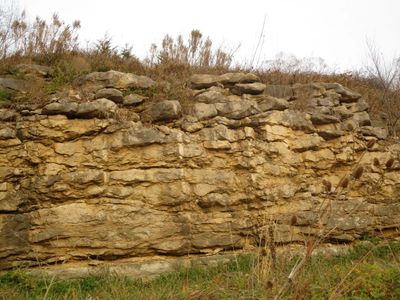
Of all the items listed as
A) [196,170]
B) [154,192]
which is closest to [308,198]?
[196,170]

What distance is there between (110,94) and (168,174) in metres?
1.67

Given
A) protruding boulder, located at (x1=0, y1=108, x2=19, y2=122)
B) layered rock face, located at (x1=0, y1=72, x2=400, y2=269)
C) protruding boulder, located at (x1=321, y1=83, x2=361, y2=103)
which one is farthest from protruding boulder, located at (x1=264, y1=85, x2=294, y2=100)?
protruding boulder, located at (x1=0, y1=108, x2=19, y2=122)

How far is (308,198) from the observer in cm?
709

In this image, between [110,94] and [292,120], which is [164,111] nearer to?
[110,94]

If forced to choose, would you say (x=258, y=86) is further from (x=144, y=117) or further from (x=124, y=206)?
(x=124, y=206)

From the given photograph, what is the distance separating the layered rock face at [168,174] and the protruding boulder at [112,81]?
18mm

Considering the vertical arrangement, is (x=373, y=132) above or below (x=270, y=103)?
below

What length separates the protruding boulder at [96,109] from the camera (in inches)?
250

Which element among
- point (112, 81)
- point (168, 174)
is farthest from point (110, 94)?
point (168, 174)

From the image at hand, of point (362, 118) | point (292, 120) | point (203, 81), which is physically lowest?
point (292, 120)

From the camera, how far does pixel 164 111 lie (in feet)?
22.0

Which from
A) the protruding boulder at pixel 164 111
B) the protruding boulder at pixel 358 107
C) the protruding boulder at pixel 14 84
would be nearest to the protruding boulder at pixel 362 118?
the protruding boulder at pixel 358 107

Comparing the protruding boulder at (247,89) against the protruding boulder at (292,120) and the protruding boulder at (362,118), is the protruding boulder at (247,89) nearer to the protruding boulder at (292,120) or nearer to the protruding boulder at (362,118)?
the protruding boulder at (292,120)

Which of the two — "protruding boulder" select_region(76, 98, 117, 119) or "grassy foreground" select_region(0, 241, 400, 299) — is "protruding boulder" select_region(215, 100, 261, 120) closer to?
"protruding boulder" select_region(76, 98, 117, 119)
